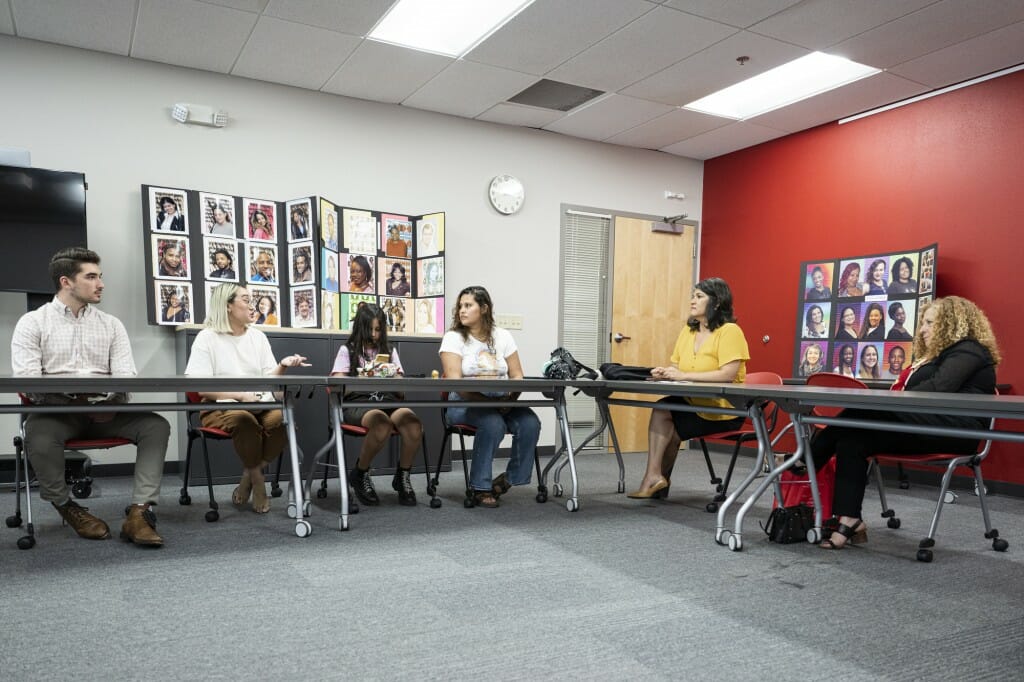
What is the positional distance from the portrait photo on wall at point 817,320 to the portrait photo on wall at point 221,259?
13.8ft

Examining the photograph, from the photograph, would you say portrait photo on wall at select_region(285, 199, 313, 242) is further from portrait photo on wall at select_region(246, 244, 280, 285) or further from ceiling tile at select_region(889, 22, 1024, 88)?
ceiling tile at select_region(889, 22, 1024, 88)

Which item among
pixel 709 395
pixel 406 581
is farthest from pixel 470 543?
pixel 709 395

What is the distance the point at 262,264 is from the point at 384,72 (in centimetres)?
156

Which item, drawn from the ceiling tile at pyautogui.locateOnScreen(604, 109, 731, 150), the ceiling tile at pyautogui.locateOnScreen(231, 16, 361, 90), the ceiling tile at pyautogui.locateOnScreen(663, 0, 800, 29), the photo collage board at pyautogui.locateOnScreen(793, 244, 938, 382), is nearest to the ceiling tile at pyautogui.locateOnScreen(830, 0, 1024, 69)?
the ceiling tile at pyautogui.locateOnScreen(663, 0, 800, 29)

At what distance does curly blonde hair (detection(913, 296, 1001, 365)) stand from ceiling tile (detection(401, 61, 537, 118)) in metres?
3.14

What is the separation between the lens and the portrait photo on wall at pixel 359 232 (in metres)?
5.32

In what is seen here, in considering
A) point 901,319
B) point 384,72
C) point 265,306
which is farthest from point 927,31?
point 265,306

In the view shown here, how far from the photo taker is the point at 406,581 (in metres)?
2.50

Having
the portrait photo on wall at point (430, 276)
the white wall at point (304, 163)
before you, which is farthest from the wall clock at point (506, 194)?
the portrait photo on wall at point (430, 276)

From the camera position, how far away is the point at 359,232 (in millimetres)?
5371

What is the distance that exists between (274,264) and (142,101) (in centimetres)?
133

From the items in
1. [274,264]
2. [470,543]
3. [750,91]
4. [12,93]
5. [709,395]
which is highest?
[750,91]

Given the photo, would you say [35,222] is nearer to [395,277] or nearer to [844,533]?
[395,277]

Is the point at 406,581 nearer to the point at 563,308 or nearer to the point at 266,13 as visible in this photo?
the point at 266,13
